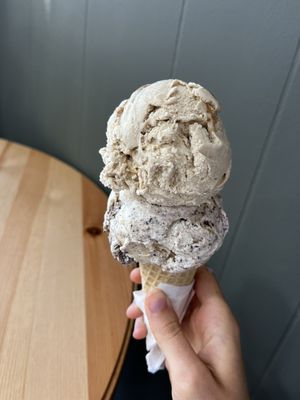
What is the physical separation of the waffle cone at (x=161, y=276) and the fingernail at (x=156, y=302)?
0.03 metres

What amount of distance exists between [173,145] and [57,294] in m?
0.47

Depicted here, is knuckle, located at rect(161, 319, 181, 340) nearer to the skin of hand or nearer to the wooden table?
the skin of hand

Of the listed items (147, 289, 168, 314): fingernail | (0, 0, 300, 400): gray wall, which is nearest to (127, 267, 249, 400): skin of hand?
(147, 289, 168, 314): fingernail

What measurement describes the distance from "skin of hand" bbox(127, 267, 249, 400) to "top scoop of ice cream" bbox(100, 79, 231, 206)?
221 mm

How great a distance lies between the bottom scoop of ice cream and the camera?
1.70 ft

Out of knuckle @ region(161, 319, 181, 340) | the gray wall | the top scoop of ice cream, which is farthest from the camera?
the gray wall

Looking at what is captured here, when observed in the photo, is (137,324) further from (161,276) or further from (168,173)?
(168,173)

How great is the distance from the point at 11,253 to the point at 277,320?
66 centimetres

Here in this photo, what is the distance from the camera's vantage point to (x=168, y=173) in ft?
1.51

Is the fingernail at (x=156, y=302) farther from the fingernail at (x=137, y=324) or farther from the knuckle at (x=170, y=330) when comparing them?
the fingernail at (x=137, y=324)

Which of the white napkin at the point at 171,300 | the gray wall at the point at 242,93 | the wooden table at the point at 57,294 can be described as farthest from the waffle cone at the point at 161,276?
the gray wall at the point at 242,93

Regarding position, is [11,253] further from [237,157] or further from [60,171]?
[237,157]

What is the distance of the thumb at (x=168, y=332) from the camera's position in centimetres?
55

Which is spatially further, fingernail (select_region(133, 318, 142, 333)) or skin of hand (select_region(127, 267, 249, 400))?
fingernail (select_region(133, 318, 142, 333))
